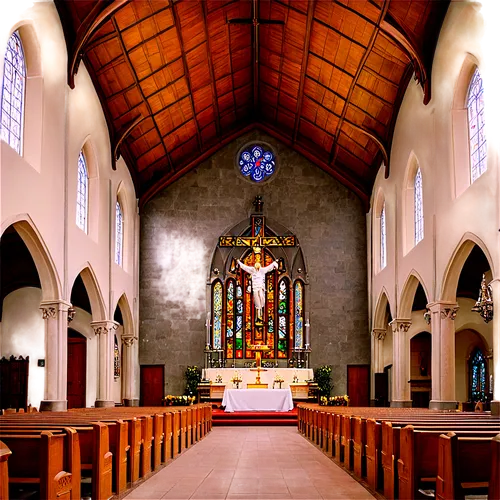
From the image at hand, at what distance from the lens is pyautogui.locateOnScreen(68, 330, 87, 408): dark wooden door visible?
2556cm

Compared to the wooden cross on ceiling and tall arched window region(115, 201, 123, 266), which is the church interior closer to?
the wooden cross on ceiling

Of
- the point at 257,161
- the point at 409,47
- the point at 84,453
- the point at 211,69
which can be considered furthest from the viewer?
the point at 257,161

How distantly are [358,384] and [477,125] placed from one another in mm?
13159

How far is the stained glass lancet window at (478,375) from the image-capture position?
23.1m

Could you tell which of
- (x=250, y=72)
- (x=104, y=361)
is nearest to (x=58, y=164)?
(x=104, y=361)

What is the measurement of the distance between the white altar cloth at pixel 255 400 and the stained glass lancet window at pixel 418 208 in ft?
20.5

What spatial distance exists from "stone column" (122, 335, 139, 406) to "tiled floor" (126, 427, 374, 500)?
11399 millimetres

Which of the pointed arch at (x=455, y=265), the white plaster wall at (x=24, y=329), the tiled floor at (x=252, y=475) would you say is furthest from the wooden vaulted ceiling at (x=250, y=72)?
the tiled floor at (x=252, y=475)

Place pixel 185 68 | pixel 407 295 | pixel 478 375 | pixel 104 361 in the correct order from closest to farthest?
pixel 185 68, pixel 407 295, pixel 104 361, pixel 478 375

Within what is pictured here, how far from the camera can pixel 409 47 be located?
17062 millimetres

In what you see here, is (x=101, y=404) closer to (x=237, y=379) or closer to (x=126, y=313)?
(x=126, y=313)

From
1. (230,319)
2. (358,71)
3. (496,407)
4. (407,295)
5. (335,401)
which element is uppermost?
(358,71)

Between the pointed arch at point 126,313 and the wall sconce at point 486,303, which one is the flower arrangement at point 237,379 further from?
the wall sconce at point 486,303

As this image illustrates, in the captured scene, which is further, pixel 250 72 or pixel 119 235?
pixel 119 235
